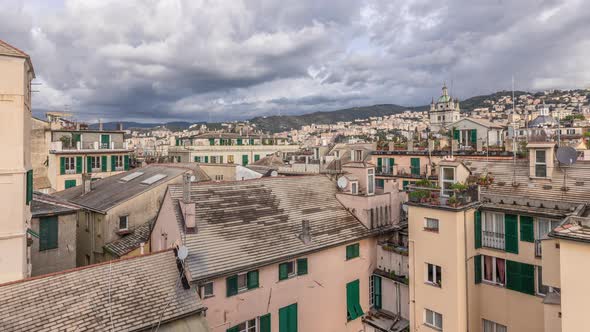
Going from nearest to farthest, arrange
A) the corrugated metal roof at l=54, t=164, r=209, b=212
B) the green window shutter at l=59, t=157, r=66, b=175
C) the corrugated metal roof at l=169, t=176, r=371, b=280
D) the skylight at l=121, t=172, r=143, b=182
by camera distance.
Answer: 1. the corrugated metal roof at l=169, t=176, r=371, b=280
2. the corrugated metal roof at l=54, t=164, r=209, b=212
3. the skylight at l=121, t=172, r=143, b=182
4. the green window shutter at l=59, t=157, r=66, b=175

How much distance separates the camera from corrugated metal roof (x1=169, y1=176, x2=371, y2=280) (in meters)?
15.2

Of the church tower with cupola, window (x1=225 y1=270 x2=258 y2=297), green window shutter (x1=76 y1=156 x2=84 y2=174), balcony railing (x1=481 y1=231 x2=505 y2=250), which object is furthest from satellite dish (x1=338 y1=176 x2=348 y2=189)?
the church tower with cupola

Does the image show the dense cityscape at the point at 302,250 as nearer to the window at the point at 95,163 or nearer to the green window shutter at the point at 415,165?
the green window shutter at the point at 415,165

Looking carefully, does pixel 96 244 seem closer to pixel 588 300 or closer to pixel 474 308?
pixel 474 308

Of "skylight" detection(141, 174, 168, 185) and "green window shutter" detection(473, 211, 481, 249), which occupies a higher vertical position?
"skylight" detection(141, 174, 168, 185)

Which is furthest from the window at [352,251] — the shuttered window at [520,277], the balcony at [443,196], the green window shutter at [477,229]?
the shuttered window at [520,277]

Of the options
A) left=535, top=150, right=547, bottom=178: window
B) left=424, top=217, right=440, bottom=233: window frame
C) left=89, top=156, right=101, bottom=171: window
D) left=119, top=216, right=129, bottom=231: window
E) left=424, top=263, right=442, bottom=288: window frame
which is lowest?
left=424, top=263, right=442, bottom=288: window frame

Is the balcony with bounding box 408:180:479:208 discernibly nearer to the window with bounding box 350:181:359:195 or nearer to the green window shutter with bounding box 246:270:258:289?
the window with bounding box 350:181:359:195

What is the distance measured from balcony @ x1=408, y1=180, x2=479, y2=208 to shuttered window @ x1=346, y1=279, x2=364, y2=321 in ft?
21.4

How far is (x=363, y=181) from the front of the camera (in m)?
23.4

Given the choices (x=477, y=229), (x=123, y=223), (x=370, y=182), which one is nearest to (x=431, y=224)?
(x=477, y=229)

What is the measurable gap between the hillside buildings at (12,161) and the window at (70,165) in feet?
98.6

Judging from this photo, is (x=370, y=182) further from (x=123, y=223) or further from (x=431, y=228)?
(x=123, y=223)

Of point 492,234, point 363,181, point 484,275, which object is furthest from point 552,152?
point 363,181
